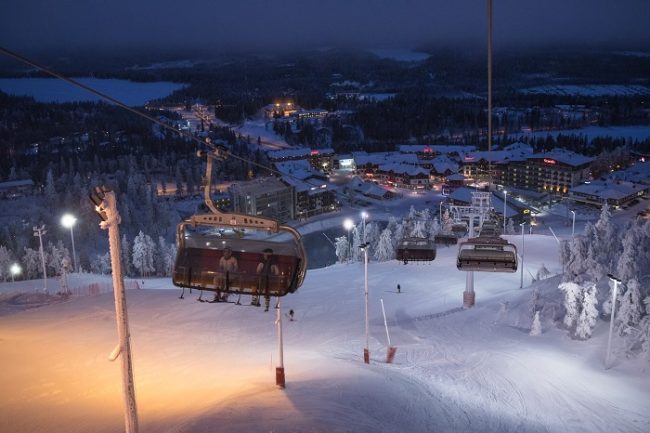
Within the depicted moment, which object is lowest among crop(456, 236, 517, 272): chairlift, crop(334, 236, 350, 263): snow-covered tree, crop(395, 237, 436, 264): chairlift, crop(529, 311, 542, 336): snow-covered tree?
crop(334, 236, 350, 263): snow-covered tree

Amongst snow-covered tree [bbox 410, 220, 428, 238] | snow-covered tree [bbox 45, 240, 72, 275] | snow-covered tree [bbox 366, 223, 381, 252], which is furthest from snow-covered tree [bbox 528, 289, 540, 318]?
snow-covered tree [bbox 45, 240, 72, 275]

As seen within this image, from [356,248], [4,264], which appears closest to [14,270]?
[4,264]

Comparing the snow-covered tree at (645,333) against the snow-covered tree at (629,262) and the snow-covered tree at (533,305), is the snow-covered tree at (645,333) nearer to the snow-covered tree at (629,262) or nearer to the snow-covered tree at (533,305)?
the snow-covered tree at (629,262)

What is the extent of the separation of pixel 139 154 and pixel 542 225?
61985 millimetres

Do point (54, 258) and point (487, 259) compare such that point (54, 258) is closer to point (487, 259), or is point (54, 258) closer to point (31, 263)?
point (31, 263)

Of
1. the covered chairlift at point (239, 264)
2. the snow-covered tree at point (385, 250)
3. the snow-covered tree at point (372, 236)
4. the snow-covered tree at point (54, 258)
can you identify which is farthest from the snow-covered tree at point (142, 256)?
the covered chairlift at point (239, 264)

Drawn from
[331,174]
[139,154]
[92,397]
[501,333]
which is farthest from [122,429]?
[139,154]

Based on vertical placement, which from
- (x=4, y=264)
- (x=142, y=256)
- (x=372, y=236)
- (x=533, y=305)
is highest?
(x=533, y=305)

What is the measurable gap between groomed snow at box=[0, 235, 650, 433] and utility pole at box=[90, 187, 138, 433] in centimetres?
266

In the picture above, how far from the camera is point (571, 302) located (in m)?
15.6

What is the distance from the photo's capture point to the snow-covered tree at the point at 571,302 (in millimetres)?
15516

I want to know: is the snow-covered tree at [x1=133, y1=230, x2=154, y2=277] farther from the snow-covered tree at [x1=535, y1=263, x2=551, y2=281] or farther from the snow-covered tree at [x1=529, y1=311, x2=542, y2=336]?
the snow-covered tree at [x1=529, y1=311, x2=542, y2=336]

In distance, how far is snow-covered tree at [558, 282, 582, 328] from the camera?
50.9 ft

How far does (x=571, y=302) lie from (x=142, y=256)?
2965 cm
